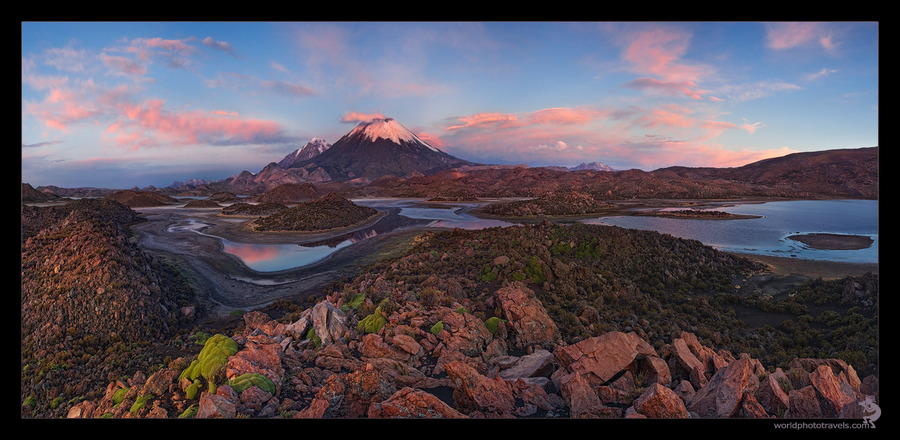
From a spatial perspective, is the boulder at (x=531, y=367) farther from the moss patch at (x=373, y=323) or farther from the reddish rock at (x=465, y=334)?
the moss patch at (x=373, y=323)

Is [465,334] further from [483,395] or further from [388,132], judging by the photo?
[388,132]

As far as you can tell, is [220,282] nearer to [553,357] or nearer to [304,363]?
[304,363]

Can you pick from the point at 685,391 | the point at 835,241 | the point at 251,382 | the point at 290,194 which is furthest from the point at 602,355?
the point at 290,194

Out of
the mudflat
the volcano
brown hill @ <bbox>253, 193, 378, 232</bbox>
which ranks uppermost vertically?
the volcano

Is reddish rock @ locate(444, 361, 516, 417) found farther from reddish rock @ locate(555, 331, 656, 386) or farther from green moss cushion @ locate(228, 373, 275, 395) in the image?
green moss cushion @ locate(228, 373, 275, 395)

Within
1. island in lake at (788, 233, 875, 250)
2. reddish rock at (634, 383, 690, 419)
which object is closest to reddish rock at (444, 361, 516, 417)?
reddish rock at (634, 383, 690, 419)

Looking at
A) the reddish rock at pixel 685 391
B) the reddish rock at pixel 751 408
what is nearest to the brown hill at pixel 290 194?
the reddish rock at pixel 685 391
